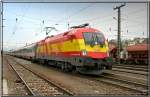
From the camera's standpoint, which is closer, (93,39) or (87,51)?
(87,51)

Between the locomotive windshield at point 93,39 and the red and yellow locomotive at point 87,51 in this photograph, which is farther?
the locomotive windshield at point 93,39

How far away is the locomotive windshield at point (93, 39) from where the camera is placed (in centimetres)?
1870

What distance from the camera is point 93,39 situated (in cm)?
1891

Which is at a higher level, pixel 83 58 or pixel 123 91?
pixel 83 58

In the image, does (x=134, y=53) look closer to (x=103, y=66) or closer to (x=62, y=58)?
(x=62, y=58)

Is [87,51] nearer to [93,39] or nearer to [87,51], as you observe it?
[87,51]

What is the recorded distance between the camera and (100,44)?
62.0 feet

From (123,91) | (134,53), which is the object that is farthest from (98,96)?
(134,53)

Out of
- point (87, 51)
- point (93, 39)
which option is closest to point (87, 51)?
point (87, 51)

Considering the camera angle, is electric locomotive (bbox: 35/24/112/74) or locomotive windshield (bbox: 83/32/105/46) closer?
electric locomotive (bbox: 35/24/112/74)

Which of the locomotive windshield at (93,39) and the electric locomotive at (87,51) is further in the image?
the locomotive windshield at (93,39)

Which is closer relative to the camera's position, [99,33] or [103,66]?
[103,66]

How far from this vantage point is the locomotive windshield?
18.7m

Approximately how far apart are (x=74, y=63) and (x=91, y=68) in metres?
1.04
